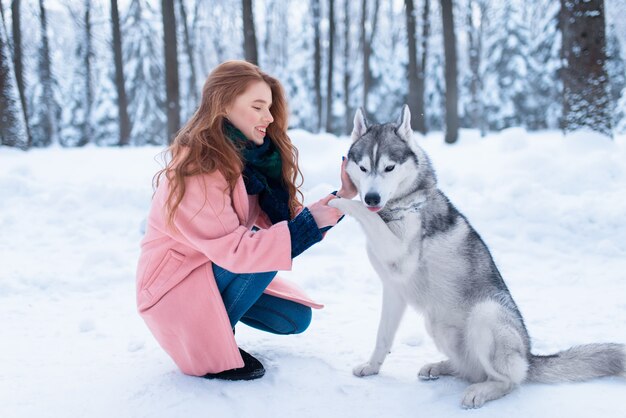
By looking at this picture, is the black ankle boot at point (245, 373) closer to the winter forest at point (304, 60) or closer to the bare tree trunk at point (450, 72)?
the bare tree trunk at point (450, 72)

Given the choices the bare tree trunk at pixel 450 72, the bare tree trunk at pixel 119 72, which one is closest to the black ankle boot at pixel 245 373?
the bare tree trunk at pixel 450 72

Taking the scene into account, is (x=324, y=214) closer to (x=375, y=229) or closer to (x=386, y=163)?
(x=375, y=229)

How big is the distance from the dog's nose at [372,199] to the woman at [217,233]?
0.59 feet

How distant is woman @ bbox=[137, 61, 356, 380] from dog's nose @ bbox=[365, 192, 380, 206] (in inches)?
7.0

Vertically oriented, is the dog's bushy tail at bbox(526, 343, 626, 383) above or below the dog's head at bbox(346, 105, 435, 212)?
below

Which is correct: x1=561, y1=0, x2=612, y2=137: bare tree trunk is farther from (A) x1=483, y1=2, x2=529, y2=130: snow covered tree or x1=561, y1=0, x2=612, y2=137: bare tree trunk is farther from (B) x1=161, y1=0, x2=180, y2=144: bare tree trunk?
(A) x1=483, y1=2, x2=529, y2=130: snow covered tree

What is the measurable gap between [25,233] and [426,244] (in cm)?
470

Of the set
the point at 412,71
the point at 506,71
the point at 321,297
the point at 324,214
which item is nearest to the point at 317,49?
the point at 412,71

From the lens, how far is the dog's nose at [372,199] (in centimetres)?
221

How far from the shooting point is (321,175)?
659 cm

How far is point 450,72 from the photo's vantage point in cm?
1064

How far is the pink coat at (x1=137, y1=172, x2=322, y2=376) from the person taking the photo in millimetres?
2170

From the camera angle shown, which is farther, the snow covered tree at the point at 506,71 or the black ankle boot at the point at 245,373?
the snow covered tree at the point at 506,71

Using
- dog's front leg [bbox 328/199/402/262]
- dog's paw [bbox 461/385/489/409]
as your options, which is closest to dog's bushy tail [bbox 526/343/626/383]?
dog's paw [bbox 461/385/489/409]
